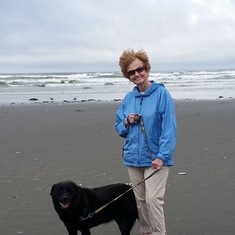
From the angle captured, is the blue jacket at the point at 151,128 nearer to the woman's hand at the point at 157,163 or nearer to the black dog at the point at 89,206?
the woman's hand at the point at 157,163

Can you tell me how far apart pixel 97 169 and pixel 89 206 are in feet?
9.84

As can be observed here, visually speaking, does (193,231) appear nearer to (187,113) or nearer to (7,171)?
(7,171)

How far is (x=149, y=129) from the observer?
429 cm

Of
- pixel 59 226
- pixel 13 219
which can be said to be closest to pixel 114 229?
pixel 59 226

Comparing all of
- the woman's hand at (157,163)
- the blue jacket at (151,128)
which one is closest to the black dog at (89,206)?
the blue jacket at (151,128)

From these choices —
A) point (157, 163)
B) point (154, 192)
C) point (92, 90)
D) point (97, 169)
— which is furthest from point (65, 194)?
point (92, 90)

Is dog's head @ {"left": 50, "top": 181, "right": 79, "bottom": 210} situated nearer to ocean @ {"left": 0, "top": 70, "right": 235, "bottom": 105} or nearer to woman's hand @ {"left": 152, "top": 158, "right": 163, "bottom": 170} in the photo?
woman's hand @ {"left": 152, "top": 158, "right": 163, "bottom": 170}

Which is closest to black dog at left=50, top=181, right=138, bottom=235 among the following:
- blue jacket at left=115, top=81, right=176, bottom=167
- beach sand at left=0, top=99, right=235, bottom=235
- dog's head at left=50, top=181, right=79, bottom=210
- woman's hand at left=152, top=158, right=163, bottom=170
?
dog's head at left=50, top=181, right=79, bottom=210

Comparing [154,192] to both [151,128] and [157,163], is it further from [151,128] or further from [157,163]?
[151,128]

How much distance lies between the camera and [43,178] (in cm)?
730

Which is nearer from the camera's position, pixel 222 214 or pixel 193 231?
pixel 193 231

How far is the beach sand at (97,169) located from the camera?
5.48 meters

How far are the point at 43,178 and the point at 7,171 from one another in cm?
82

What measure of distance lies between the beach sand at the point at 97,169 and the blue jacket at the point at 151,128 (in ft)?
4.07
